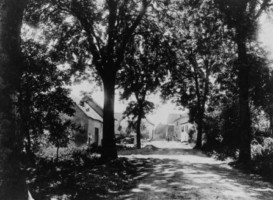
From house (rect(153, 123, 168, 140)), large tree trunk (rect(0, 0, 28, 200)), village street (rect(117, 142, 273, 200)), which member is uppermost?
house (rect(153, 123, 168, 140))

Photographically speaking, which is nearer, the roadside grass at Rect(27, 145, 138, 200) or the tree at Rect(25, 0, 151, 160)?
the roadside grass at Rect(27, 145, 138, 200)

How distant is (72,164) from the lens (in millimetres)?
19266

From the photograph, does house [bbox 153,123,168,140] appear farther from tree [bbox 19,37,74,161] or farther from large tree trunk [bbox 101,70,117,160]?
tree [bbox 19,37,74,161]

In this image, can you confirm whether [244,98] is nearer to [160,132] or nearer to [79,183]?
[79,183]

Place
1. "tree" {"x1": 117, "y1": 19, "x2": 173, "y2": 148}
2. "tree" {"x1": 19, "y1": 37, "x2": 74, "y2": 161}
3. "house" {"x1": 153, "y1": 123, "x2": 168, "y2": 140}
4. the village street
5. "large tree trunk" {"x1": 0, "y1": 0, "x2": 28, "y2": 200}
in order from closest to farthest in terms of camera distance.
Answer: "large tree trunk" {"x1": 0, "y1": 0, "x2": 28, "y2": 200} → the village street → "tree" {"x1": 19, "y1": 37, "x2": 74, "y2": 161} → "tree" {"x1": 117, "y1": 19, "x2": 173, "y2": 148} → "house" {"x1": 153, "y1": 123, "x2": 168, "y2": 140}

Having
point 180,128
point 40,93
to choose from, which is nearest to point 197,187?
point 40,93

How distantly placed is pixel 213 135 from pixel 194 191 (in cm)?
2761

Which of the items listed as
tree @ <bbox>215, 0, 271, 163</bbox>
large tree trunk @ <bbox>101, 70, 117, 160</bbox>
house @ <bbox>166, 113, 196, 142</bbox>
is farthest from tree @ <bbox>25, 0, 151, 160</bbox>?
house @ <bbox>166, 113, 196, 142</bbox>

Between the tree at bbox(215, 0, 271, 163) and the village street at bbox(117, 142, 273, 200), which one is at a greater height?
the tree at bbox(215, 0, 271, 163)

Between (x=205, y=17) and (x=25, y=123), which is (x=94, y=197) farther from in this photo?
(x=205, y=17)

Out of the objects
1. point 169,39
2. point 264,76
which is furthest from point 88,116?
point 264,76

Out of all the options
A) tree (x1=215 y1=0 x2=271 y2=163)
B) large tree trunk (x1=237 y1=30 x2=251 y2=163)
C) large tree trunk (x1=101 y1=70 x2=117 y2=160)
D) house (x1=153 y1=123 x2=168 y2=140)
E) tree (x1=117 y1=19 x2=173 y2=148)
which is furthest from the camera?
house (x1=153 y1=123 x2=168 y2=140)

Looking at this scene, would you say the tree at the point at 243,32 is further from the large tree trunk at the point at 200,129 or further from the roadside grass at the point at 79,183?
the large tree trunk at the point at 200,129

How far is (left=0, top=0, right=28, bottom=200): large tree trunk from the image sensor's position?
7.03 metres
